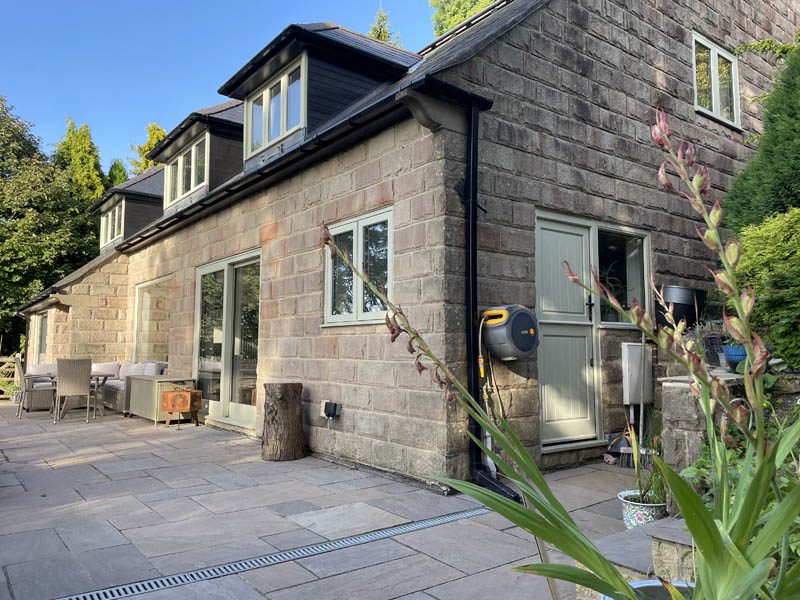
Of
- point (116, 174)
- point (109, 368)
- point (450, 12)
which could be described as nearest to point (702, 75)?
point (109, 368)

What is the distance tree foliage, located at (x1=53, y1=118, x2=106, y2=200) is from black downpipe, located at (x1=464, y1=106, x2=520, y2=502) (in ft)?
67.8

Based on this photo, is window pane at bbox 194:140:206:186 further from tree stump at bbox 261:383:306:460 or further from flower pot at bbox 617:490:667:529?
flower pot at bbox 617:490:667:529

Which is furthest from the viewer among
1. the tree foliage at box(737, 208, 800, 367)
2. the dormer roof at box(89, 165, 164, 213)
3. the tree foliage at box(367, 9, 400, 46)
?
the tree foliage at box(367, 9, 400, 46)

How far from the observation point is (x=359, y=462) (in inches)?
211

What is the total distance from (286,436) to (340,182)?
2587mm

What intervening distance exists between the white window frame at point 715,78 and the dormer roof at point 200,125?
267 inches

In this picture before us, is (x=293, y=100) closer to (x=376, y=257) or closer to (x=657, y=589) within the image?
(x=376, y=257)

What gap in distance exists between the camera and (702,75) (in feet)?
24.9

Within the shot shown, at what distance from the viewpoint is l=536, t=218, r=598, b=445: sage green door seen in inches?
212

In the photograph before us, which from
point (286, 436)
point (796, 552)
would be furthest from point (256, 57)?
point (796, 552)

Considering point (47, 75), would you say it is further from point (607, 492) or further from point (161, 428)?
point (607, 492)

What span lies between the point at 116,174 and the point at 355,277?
21.5 metres

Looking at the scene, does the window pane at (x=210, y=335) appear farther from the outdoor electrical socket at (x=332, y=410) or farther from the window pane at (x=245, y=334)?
the outdoor electrical socket at (x=332, y=410)

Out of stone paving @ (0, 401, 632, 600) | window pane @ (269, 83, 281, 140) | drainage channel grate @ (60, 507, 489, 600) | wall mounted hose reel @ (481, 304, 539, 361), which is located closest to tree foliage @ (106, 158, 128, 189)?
window pane @ (269, 83, 281, 140)
